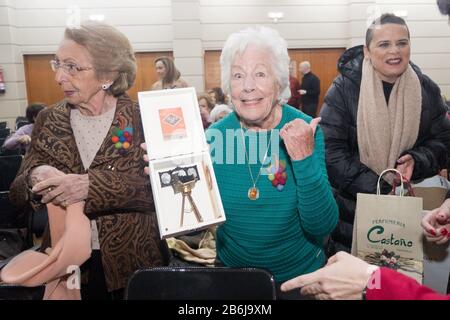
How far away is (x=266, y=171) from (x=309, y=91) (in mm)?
5775

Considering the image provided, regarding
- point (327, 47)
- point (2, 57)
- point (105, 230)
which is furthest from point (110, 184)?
point (327, 47)

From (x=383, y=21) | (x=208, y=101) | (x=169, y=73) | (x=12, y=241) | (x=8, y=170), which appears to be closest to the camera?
(x=383, y=21)

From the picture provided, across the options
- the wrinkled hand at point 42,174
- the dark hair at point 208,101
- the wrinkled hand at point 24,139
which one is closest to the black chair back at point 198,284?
the wrinkled hand at point 42,174

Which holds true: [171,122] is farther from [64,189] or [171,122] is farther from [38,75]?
[38,75]

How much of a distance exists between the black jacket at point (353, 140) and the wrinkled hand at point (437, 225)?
266 millimetres

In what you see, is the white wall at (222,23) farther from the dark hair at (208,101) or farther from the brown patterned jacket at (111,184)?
the brown patterned jacket at (111,184)

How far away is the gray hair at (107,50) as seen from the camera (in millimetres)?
1300

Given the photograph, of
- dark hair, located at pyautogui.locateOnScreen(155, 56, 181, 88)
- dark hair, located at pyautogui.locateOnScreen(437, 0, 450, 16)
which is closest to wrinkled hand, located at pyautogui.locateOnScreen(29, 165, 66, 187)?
dark hair, located at pyautogui.locateOnScreen(155, 56, 181, 88)

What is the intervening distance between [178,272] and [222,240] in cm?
32

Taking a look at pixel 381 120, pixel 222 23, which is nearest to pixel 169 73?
pixel 381 120

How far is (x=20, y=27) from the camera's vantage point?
6.54m

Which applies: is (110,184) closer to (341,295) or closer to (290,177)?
(290,177)

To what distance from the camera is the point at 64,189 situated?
1.28m

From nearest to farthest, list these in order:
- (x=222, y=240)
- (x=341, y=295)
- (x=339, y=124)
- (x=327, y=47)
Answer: (x=341, y=295), (x=222, y=240), (x=339, y=124), (x=327, y=47)
